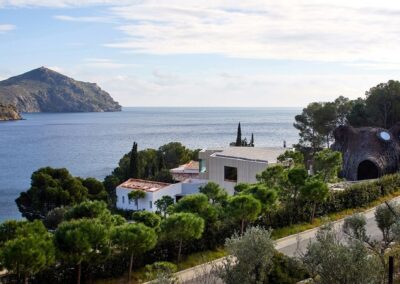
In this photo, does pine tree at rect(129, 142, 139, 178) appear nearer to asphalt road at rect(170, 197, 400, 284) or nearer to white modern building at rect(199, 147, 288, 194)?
white modern building at rect(199, 147, 288, 194)

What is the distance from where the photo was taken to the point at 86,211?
1814 centimetres

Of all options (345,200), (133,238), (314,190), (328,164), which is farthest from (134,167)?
(133,238)

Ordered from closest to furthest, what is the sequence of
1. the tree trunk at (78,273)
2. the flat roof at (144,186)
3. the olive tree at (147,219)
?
1. the tree trunk at (78,273)
2. the olive tree at (147,219)
3. the flat roof at (144,186)

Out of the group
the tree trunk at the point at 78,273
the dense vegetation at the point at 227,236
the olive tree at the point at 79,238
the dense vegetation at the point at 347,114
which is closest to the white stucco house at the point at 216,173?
the dense vegetation at the point at 227,236

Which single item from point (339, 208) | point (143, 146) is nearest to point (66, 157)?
point (143, 146)

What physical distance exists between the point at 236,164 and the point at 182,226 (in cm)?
1789

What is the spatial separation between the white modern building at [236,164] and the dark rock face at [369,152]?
18.7 ft

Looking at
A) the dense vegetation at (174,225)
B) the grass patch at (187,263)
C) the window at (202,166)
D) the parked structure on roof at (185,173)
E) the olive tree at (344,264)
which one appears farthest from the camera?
the parked structure on roof at (185,173)

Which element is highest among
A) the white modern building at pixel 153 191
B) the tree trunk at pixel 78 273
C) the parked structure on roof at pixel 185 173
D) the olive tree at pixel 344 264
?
the olive tree at pixel 344 264

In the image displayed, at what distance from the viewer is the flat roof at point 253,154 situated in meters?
35.3

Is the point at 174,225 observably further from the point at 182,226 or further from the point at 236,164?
the point at 236,164

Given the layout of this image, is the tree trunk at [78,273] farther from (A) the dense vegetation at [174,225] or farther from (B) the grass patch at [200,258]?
(B) the grass patch at [200,258]

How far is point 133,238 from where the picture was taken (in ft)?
55.5

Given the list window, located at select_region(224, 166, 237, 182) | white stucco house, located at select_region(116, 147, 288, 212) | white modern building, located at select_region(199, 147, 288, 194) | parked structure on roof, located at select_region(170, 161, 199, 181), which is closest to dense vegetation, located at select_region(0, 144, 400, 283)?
white modern building, located at select_region(199, 147, 288, 194)
